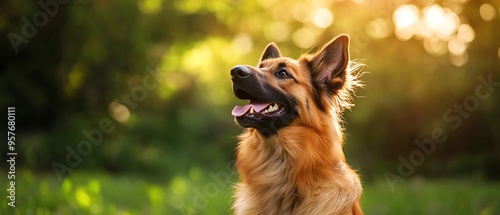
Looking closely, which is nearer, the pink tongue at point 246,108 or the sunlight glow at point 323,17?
the pink tongue at point 246,108

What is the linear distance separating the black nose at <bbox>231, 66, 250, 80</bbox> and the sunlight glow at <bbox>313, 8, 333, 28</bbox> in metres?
15.1

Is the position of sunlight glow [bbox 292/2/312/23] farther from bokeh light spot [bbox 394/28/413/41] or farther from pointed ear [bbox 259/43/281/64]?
pointed ear [bbox 259/43/281/64]

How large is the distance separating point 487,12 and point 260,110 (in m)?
13.0

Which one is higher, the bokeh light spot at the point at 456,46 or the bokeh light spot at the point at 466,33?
the bokeh light spot at the point at 466,33

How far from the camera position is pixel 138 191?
1233 centimetres

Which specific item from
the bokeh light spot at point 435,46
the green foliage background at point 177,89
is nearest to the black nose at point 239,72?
the green foliage background at point 177,89

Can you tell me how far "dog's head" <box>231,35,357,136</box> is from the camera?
20.6 feet

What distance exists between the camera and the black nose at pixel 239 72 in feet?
20.4

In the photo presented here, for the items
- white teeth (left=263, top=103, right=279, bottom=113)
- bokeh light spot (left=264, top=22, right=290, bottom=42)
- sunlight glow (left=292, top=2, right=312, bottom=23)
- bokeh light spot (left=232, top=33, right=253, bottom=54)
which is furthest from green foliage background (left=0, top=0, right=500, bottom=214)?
white teeth (left=263, top=103, right=279, bottom=113)

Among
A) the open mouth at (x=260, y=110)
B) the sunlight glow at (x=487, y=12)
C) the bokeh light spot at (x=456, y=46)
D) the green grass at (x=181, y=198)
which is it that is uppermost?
the sunlight glow at (x=487, y=12)

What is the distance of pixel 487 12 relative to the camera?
17281 millimetres

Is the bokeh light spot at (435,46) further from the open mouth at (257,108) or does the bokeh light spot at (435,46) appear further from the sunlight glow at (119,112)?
the open mouth at (257,108)

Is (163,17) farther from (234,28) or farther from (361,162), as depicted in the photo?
(361,162)

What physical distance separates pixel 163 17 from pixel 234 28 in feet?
16.8
